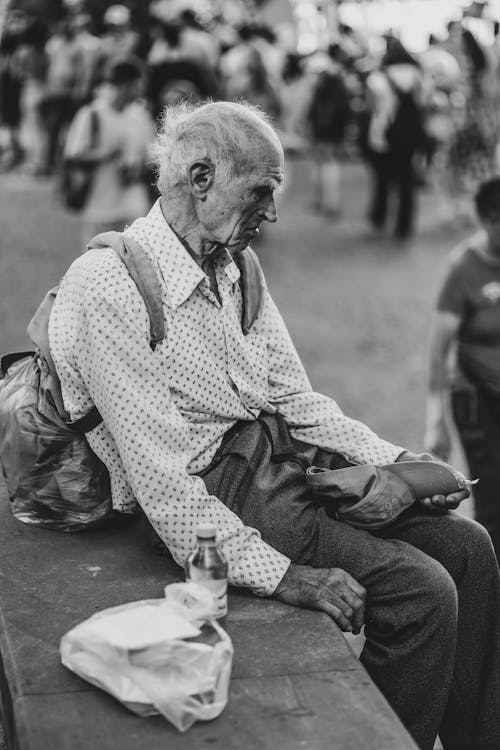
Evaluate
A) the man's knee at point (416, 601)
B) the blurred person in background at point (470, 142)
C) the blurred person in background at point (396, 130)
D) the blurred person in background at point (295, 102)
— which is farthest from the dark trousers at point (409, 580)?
the blurred person in background at point (470, 142)

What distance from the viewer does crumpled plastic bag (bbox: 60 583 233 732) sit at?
2166 mm

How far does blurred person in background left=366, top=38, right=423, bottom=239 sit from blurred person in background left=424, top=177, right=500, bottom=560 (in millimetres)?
7452

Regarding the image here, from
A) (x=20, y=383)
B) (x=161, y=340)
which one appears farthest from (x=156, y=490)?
(x=20, y=383)

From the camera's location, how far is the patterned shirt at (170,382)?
2664 millimetres

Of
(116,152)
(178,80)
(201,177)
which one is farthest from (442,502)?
(178,80)

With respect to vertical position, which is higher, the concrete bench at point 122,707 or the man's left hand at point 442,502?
the man's left hand at point 442,502

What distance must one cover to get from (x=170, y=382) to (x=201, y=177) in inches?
19.6

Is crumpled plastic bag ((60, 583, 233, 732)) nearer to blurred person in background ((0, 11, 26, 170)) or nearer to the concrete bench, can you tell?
the concrete bench

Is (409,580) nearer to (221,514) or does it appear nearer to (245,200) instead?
(221,514)

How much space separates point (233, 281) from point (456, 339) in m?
Answer: 1.92

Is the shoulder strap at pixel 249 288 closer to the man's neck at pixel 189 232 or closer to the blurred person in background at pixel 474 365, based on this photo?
the man's neck at pixel 189 232

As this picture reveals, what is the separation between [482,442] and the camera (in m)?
4.63

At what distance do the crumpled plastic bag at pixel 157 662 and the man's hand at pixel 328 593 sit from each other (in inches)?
16.4

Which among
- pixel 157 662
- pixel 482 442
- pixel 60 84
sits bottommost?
pixel 482 442
